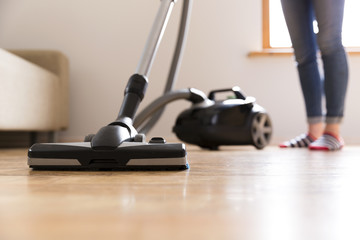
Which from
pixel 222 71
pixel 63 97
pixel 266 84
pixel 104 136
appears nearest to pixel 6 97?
pixel 63 97

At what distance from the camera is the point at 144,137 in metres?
0.91

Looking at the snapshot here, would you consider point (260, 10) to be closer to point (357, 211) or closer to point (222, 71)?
point (222, 71)

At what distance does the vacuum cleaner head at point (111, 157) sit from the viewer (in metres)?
0.77

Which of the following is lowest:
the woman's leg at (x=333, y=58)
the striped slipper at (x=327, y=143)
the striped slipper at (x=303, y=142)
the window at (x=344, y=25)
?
the striped slipper at (x=303, y=142)

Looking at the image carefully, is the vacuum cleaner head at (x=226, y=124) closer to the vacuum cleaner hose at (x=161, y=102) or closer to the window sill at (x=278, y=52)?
the vacuum cleaner hose at (x=161, y=102)

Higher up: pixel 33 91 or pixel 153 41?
pixel 153 41

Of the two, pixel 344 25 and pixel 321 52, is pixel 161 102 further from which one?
pixel 344 25

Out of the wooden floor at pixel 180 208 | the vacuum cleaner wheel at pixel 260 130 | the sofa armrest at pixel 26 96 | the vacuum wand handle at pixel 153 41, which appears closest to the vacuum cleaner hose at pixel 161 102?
the vacuum cleaner wheel at pixel 260 130

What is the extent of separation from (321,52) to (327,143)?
0.36 m

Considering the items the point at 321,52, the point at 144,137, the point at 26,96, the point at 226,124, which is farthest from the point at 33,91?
the point at 144,137

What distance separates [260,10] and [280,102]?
25.5 inches

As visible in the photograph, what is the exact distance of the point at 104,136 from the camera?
0.81 meters

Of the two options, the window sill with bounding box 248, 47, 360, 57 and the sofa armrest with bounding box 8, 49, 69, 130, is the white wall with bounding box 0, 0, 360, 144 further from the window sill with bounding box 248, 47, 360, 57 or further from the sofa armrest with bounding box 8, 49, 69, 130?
the sofa armrest with bounding box 8, 49, 69, 130

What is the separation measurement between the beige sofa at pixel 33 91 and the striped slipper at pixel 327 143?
1.33m
